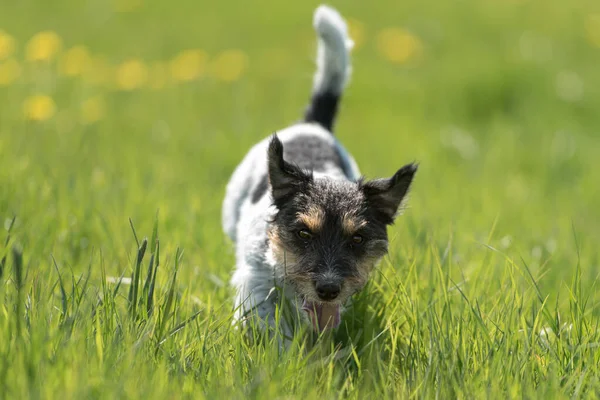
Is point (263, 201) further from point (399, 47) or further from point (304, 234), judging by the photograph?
point (399, 47)

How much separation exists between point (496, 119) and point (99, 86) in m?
4.87

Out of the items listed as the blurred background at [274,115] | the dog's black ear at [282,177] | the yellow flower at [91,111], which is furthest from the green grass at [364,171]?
the dog's black ear at [282,177]

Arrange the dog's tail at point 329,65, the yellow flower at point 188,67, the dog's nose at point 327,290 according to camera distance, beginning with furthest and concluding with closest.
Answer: the yellow flower at point 188,67 → the dog's tail at point 329,65 → the dog's nose at point 327,290

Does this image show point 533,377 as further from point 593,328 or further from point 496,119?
point 496,119

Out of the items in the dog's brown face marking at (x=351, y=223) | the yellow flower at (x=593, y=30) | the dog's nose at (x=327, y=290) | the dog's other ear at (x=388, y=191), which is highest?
Answer: the yellow flower at (x=593, y=30)

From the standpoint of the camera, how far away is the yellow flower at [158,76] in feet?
33.1

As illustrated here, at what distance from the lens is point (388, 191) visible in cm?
419

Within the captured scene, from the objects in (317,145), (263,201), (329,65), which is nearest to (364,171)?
(329,65)

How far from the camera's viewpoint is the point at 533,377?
3359 millimetres

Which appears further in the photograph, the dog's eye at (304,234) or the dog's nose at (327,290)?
the dog's eye at (304,234)

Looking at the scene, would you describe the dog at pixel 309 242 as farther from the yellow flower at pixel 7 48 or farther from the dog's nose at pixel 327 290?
the yellow flower at pixel 7 48

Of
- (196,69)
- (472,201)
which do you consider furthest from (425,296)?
(196,69)

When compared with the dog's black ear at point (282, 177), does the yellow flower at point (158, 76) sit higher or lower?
higher

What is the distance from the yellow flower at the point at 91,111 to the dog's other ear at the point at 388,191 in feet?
15.1
